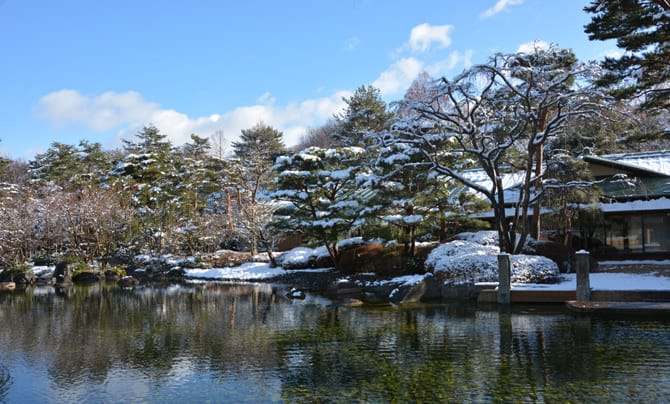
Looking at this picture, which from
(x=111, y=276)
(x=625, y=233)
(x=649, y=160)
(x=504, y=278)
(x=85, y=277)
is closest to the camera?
(x=504, y=278)

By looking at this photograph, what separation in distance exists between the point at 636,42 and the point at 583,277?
6.73m

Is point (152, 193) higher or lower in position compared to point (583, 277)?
higher

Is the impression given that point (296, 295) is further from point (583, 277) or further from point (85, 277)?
point (85, 277)

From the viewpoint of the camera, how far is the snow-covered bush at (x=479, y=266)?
54.0ft

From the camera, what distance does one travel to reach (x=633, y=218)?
2133 centimetres

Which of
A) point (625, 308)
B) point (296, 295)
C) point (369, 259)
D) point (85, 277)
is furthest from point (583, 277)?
point (85, 277)

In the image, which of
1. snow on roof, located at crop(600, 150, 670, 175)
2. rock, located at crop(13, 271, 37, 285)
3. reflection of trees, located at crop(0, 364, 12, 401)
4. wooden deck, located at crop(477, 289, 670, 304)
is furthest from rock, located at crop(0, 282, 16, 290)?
snow on roof, located at crop(600, 150, 670, 175)

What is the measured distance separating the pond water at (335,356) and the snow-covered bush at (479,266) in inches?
79.0

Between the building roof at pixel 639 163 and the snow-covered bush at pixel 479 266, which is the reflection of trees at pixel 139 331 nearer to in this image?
the snow-covered bush at pixel 479 266

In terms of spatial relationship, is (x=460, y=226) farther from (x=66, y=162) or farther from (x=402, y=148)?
(x=66, y=162)

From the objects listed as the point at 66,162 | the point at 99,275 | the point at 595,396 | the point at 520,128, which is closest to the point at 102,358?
the point at 595,396

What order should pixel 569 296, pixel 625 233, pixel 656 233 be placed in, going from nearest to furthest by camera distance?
pixel 569 296 < pixel 656 233 < pixel 625 233

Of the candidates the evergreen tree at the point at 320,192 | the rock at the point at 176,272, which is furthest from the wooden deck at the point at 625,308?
the rock at the point at 176,272

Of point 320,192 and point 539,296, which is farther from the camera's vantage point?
point 320,192
